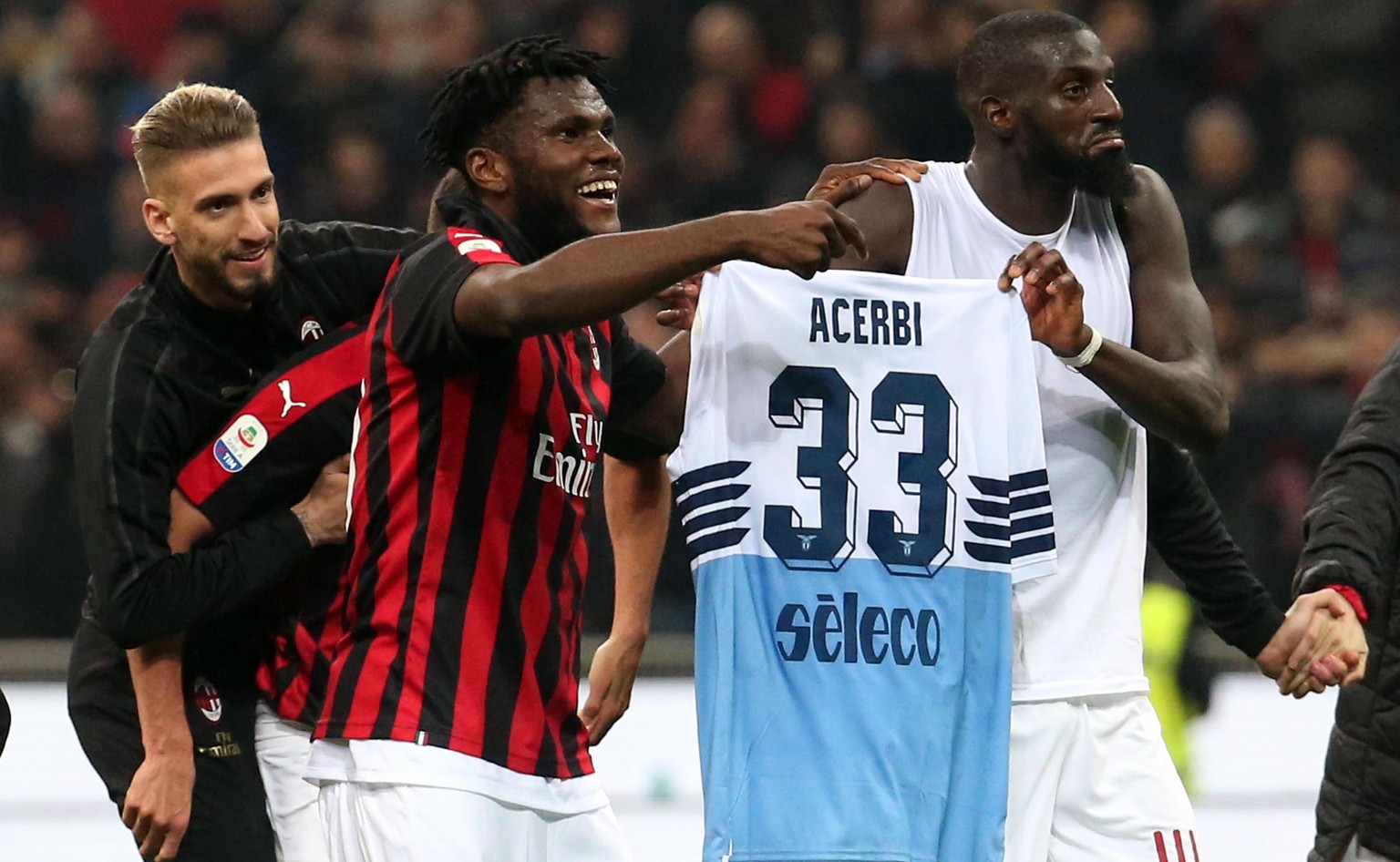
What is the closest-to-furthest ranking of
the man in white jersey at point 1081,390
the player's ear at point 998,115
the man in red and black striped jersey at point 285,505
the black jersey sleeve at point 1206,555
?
the man in red and black striped jersey at point 285,505, the man in white jersey at point 1081,390, the player's ear at point 998,115, the black jersey sleeve at point 1206,555

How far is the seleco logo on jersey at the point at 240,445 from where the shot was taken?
325cm

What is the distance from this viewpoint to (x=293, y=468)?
329 cm

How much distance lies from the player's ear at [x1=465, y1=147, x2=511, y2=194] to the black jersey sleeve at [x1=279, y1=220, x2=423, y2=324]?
0.29 meters

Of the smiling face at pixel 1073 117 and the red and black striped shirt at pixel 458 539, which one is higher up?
the smiling face at pixel 1073 117

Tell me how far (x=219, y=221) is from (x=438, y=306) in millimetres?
655

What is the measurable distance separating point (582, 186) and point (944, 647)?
0.94 m

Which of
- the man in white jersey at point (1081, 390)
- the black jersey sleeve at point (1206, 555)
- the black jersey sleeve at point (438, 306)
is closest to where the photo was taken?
the black jersey sleeve at point (438, 306)

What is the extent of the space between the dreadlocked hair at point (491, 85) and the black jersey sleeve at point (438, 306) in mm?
286

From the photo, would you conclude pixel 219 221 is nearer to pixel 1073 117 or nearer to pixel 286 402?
pixel 286 402

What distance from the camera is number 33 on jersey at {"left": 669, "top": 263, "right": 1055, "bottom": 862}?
325 centimetres

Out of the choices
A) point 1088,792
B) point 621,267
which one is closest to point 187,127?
point 621,267

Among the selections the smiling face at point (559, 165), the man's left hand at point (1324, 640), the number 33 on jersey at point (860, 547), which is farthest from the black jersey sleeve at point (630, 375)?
the man's left hand at point (1324, 640)

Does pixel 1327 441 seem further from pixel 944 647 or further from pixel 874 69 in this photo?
pixel 944 647

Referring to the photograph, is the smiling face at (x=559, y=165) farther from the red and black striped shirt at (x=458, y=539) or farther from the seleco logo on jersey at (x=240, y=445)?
the seleco logo on jersey at (x=240, y=445)
